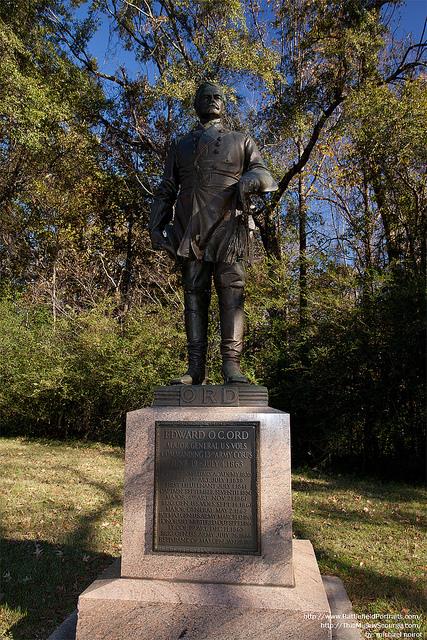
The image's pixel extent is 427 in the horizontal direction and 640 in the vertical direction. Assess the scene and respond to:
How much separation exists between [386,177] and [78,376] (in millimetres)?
8574

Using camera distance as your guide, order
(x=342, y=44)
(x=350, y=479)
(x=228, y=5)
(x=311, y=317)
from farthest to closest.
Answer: (x=228, y=5) < (x=342, y=44) < (x=311, y=317) < (x=350, y=479)

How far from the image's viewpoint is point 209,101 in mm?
3988

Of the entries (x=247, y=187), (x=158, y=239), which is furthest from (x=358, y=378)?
(x=247, y=187)

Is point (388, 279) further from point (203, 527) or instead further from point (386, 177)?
point (203, 527)

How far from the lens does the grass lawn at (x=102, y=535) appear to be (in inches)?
153

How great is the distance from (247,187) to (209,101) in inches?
33.2

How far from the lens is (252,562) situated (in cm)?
315

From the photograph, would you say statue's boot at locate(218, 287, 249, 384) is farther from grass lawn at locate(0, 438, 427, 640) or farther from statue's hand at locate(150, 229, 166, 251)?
grass lawn at locate(0, 438, 427, 640)

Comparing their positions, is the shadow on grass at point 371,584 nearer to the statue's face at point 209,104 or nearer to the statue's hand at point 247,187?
the statue's hand at point 247,187

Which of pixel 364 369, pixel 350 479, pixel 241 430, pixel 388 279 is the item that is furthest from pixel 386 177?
pixel 241 430

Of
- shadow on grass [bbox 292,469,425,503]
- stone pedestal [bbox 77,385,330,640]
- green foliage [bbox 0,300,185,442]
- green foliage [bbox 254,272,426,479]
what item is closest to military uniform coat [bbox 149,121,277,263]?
stone pedestal [bbox 77,385,330,640]

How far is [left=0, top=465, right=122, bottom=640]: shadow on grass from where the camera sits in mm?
3580

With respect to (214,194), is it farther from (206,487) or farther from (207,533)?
(207,533)

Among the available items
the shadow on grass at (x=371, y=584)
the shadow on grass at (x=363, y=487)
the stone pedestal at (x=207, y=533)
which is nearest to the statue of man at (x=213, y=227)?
the stone pedestal at (x=207, y=533)
